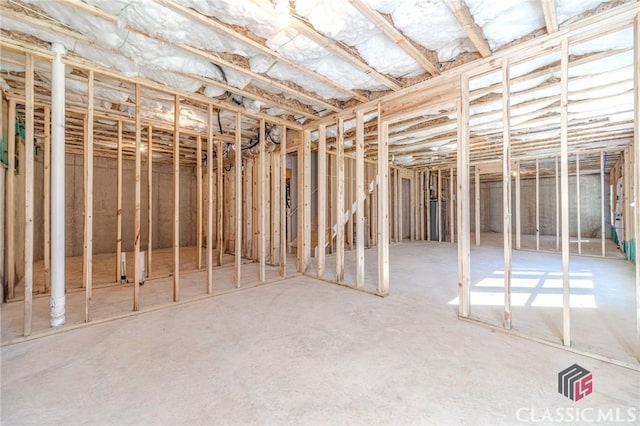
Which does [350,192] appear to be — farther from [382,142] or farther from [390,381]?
[390,381]

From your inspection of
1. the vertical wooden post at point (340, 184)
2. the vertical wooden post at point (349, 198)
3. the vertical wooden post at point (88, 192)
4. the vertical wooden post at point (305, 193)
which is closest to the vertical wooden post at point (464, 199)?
the vertical wooden post at point (340, 184)

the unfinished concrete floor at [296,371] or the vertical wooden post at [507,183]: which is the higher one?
the vertical wooden post at [507,183]

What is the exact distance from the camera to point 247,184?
586cm

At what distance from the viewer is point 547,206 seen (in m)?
10.9

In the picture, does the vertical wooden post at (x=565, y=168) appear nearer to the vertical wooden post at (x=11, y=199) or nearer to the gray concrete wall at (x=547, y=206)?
the vertical wooden post at (x=11, y=199)

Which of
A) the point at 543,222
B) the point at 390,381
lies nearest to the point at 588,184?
the point at 543,222

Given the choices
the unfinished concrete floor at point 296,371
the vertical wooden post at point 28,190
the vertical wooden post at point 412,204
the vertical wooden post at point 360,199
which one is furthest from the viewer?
the vertical wooden post at point 412,204

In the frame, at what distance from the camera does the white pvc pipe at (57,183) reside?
2.41 meters

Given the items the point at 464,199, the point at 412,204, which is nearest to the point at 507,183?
the point at 464,199

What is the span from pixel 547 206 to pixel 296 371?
13.3m

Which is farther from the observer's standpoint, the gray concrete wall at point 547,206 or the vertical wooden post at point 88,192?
the gray concrete wall at point 547,206

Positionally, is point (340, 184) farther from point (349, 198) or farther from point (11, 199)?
point (11, 199)

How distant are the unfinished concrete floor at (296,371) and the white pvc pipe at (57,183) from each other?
37 centimetres

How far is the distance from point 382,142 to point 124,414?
3.37 m
